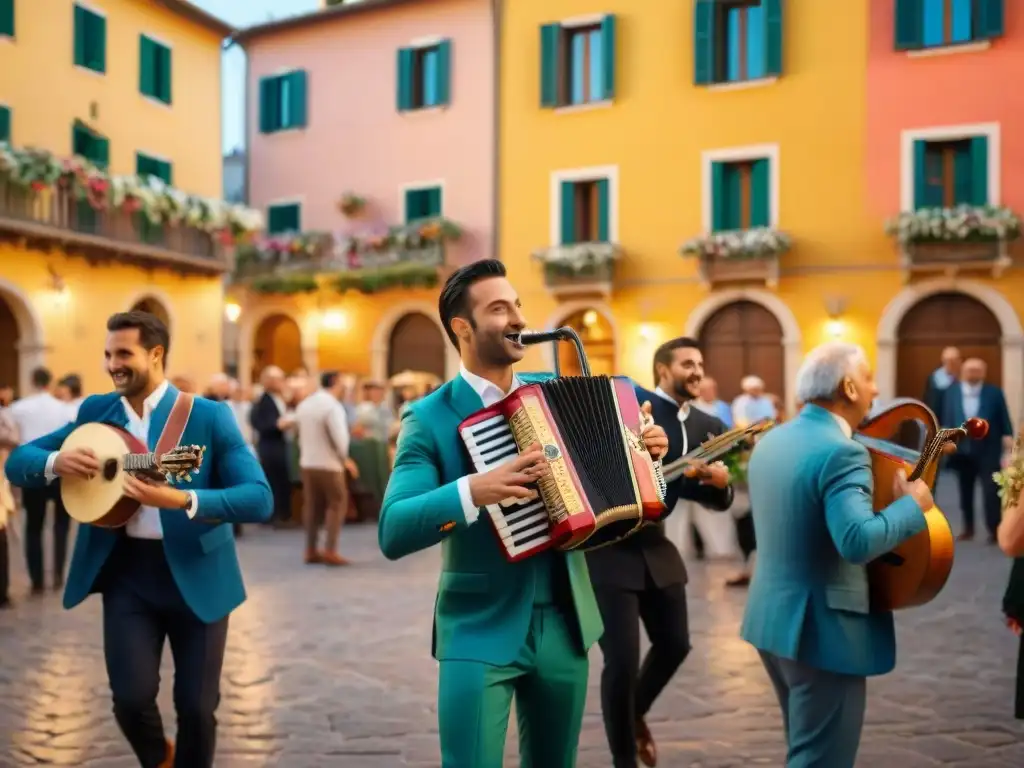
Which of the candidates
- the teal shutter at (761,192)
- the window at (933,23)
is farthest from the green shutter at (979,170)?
the teal shutter at (761,192)

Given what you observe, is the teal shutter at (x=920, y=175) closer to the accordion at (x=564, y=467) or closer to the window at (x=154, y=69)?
the window at (x=154, y=69)

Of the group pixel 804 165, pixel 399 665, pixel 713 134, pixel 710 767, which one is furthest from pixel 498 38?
pixel 710 767

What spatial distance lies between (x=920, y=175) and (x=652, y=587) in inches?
656

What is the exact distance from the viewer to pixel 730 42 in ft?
68.0

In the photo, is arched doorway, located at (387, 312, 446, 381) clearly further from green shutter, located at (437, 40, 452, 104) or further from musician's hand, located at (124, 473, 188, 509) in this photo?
musician's hand, located at (124, 473, 188, 509)

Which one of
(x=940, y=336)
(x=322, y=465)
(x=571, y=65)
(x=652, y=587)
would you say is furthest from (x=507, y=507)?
(x=571, y=65)

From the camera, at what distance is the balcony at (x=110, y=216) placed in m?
16.7

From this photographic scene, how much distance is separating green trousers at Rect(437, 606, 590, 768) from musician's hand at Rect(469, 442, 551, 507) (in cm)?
46

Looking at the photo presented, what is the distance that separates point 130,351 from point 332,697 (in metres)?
2.58

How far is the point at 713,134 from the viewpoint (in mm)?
20734

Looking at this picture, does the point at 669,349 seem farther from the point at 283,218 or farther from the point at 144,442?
the point at 283,218

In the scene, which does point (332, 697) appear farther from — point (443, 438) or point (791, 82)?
point (791, 82)

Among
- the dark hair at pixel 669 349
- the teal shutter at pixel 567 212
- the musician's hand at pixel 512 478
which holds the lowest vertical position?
the musician's hand at pixel 512 478

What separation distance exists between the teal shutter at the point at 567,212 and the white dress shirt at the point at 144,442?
1836cm
